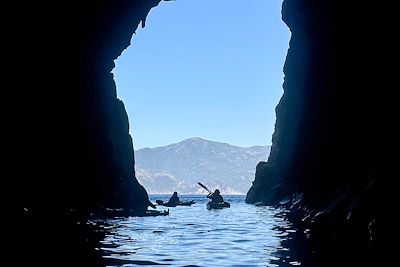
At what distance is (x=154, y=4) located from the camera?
3756 centimetres

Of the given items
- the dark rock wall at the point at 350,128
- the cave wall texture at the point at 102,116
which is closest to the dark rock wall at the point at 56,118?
the cave wall texture at the point at 102,116

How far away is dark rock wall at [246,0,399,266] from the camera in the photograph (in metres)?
14.0

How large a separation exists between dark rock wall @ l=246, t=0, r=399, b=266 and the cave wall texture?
6 centimetres

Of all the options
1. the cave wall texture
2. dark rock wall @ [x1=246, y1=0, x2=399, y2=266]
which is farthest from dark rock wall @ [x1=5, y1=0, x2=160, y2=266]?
dark rock wall @ [x1=246, y1=0, x2=399, y2=266]

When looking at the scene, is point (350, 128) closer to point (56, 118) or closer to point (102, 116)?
point (56, 118)

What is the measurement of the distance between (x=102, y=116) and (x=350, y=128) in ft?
86.7

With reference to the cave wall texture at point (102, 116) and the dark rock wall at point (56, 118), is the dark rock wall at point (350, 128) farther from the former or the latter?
the dark rock wall at point (56, 118)

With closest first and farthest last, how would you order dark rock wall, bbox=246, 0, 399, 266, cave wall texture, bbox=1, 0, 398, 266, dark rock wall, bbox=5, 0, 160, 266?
dark rock wall, bbox=246, 0, 399, 266 < cave wall texture, bbox=1, 0, 398, 266 < dark rock wall, bbox=5, 0, 160, 266

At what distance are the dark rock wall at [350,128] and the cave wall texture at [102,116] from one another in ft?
0.19

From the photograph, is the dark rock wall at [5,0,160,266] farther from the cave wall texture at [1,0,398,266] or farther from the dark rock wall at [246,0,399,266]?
the dark rock wall at [246,0,399,266]

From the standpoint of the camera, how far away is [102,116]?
136 ft

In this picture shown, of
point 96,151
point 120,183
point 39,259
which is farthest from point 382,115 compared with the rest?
point 120,183

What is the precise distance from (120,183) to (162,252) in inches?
1420

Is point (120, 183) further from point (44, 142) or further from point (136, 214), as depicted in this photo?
point (44, 142)
